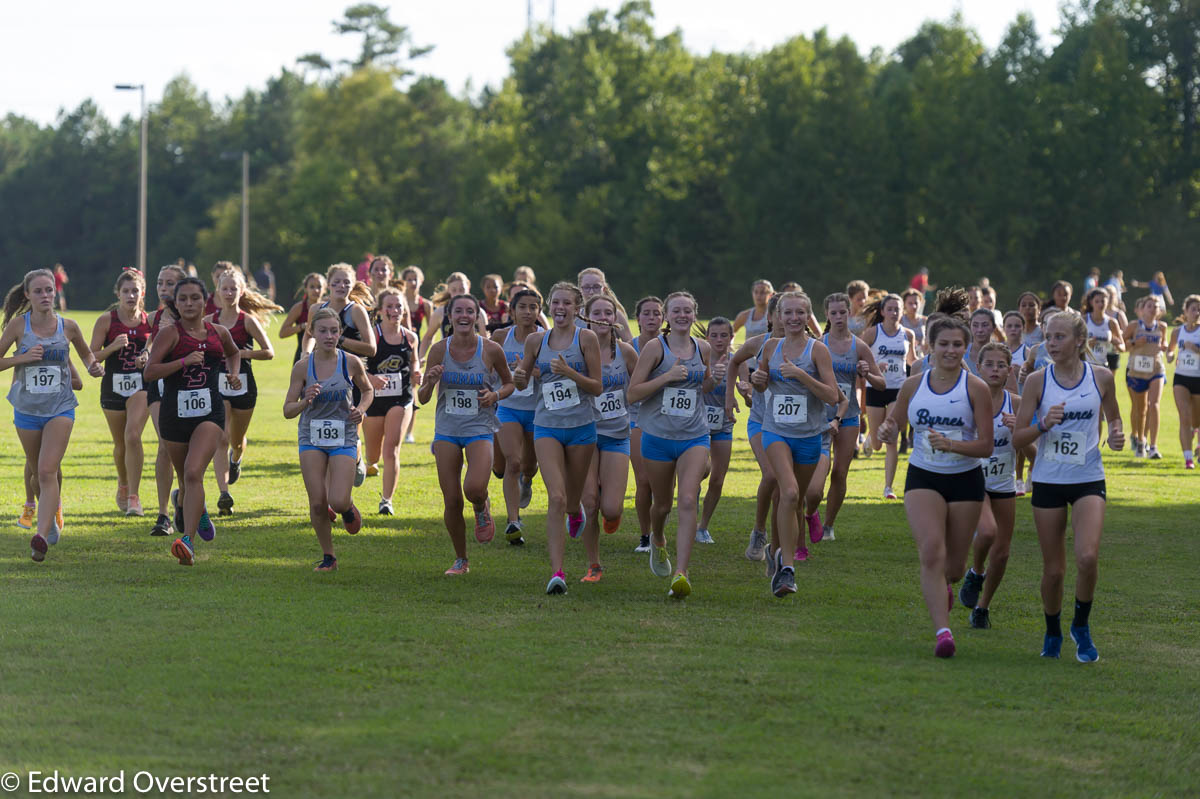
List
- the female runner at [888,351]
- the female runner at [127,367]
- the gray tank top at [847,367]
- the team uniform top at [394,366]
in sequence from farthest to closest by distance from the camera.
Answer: the female runner at [888,351]
the team uniform top at [394,366]
the female runner at [127,367]
the gray tank top at [847,367]

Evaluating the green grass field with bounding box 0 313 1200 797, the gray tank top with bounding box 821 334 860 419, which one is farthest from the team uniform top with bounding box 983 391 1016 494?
the gray tank top with bounding box 821 334 860 419

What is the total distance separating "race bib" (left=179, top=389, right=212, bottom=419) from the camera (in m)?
10.1

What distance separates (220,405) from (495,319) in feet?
16.5

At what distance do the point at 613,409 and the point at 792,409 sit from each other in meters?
1.23

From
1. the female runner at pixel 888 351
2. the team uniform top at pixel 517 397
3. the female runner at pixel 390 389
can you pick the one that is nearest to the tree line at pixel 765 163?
the female runner at pixel 888 351

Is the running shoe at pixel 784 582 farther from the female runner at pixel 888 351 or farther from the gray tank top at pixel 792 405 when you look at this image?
the female runner at pixel 888 351

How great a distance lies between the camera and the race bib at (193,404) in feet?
33.2

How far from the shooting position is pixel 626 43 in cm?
7431

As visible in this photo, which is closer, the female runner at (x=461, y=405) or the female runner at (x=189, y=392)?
the female runner at (x=461, y=405)

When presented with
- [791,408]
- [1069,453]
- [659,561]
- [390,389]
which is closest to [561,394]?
[659,561]

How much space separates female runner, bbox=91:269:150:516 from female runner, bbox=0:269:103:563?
3.40 feet

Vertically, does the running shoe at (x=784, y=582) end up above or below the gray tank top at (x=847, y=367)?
below

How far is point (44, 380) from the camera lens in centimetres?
1043

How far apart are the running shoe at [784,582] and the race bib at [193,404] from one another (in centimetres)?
396
